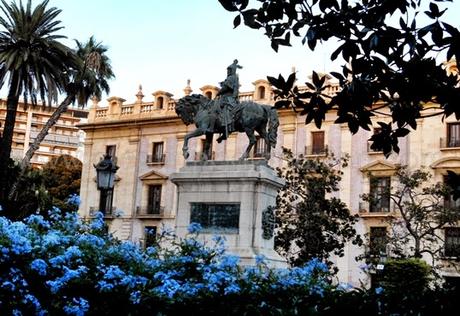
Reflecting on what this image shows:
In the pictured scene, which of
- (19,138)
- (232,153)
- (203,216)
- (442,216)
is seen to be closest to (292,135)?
(232,153)

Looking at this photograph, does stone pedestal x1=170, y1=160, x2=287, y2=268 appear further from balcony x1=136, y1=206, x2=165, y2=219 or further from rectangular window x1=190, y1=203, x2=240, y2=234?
balcony x1=136, y1=206, x2=165, y2=219

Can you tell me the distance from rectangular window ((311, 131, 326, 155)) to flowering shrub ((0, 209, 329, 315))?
34836 mm

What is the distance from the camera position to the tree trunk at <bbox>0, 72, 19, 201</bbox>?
2639 centimetres

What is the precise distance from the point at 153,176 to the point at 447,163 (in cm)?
1960

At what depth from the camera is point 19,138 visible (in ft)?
348

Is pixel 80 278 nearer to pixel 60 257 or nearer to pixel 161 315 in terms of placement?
pixel 60 257

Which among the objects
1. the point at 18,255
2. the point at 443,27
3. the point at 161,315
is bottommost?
the point at 161,315

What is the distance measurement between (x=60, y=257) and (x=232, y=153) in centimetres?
3853

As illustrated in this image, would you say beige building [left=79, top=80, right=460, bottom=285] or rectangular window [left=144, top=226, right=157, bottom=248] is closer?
rectangular window [left=144, top=226, right=157, bottom=248]

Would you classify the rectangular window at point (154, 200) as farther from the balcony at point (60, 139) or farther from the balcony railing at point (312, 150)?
the balcony at point (60, 139)

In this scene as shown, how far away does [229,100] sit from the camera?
50.4ft

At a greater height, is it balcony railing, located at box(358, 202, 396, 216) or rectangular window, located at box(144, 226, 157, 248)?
balcony railing, located at box(358, 202, 396, 216)

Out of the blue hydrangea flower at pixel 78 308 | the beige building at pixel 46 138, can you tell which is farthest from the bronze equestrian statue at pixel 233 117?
the beige building at pixel 46 138

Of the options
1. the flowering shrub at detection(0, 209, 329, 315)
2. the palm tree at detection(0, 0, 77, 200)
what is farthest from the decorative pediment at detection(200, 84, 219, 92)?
the flowering shrub at detection(0, 209, 329, 315)
